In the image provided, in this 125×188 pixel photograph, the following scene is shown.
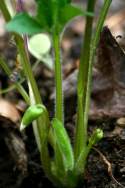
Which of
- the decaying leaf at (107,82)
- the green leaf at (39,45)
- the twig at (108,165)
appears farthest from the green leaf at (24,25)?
the green leaf at (39,45)

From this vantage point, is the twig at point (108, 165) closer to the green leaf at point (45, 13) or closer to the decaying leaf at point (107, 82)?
the decaying leaf at point (107, 82)

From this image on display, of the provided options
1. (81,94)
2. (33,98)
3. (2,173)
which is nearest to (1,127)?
(2,173)

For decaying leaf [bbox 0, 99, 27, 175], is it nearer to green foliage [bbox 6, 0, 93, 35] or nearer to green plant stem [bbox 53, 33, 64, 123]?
green plant stem [bbox 53, 33, 64, 123]

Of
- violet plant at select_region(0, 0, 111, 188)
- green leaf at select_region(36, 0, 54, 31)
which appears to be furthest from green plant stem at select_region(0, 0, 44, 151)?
green leaf at select_region(36, 0, 54, 31)

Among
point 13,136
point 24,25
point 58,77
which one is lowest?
point 13,136

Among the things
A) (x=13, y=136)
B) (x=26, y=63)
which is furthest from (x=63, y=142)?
(x=13, y=136)

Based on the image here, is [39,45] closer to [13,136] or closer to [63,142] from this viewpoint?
[13,136]
